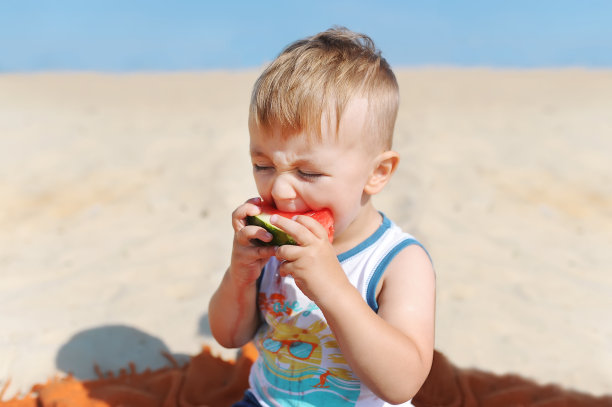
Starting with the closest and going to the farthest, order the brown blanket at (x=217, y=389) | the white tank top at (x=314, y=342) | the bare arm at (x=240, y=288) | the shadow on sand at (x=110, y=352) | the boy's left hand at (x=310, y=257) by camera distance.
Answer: the boy's left hand at (x=310, y=257) → the bare arm at (x=240, y=288) → the white tank top at (x=314, y=342) → the brown blanket at (x=217, y=389) → the shadow on sand at (x=110, y=352)

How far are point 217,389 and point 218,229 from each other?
248cm

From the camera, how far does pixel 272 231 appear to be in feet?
6.38

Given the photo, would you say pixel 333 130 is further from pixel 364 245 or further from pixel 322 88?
pixel 364 245

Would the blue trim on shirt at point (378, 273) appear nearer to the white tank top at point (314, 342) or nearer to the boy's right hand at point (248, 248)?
the white tank top at point (314, 342)

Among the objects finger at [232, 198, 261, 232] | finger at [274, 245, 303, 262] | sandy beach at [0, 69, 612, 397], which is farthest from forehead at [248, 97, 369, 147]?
sandy beach at [0, 69, 612, 397]

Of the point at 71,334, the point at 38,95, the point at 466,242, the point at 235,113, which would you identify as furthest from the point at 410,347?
the point at 38,95

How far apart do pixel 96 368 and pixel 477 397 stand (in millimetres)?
2162

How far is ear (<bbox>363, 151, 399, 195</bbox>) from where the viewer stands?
7.13ft

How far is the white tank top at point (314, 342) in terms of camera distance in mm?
2199

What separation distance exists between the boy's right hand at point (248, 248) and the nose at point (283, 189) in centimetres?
9

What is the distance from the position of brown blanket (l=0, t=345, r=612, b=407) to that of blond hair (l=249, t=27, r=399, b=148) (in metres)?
1.69

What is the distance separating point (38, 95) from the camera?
1363 centimetres

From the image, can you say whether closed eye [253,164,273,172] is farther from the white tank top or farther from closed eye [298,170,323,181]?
the white tank top

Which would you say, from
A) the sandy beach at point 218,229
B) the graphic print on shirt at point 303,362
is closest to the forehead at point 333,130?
the graphic print on shirt at point 303,362
